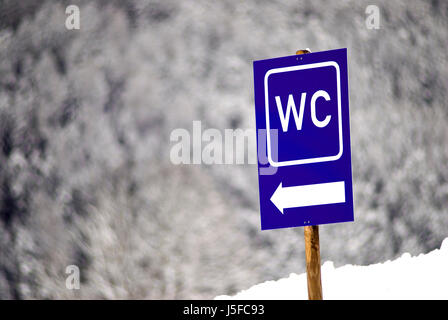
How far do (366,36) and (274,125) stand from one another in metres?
1.48

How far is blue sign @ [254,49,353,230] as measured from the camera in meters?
1.18

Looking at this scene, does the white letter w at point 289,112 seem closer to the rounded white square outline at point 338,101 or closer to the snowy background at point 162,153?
the rounded white square outline at point 338,101

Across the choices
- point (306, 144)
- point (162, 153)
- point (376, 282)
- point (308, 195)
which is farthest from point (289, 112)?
point (376, 282)

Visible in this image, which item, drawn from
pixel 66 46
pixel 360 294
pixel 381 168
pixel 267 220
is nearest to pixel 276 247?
pixel 360 294

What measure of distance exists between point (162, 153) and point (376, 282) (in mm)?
1258

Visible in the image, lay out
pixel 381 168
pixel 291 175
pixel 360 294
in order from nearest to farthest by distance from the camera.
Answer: pixel 291 175
pixel 360 294
pixel 381 168

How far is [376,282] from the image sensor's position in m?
2.26

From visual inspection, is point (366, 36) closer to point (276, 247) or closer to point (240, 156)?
point (240, 156)

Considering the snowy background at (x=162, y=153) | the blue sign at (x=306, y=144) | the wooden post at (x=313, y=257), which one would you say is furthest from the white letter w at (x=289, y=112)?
the snowy background at (x=162, y=153)

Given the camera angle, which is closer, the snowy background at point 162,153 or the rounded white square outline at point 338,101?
the rounded white square outline at point 338,101

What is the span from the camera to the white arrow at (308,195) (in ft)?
3.88

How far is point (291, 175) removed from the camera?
3.92 feet

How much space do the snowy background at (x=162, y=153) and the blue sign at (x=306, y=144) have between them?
1.10 meters

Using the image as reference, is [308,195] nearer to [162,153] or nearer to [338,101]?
[338,101]
